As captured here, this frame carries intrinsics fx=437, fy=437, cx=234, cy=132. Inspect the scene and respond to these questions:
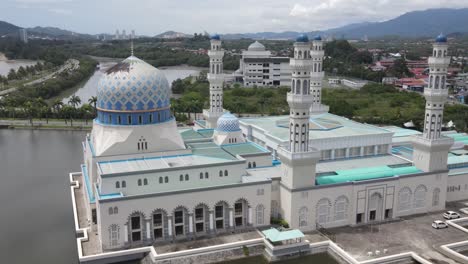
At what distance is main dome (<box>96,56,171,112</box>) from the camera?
28578mm

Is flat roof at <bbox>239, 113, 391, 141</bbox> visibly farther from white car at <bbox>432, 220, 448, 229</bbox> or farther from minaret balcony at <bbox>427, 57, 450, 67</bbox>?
white car at <bbox>432, 220, 448, 229</bbox>

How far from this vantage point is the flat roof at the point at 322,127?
3441 cm

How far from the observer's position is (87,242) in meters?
25.2

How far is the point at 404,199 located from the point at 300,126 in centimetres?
929

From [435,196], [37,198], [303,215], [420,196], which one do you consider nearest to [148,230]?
[303,215]

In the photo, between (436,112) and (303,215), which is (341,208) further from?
(436,112)

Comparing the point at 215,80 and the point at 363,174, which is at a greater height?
the point at 215,80

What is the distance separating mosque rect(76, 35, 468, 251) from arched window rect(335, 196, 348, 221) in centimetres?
7

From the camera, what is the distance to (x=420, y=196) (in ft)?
98.7

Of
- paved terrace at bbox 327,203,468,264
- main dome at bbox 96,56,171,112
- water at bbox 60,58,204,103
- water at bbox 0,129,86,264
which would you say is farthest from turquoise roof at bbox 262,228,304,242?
water at bbox 60,58,204,103

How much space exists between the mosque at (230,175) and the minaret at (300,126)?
0.06m

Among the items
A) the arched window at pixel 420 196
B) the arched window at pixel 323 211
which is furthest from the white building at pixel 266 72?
the arched window at pixel 323 211

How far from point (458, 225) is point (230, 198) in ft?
48.8

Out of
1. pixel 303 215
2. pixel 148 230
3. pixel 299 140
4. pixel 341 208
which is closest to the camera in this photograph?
pixel 148 230
